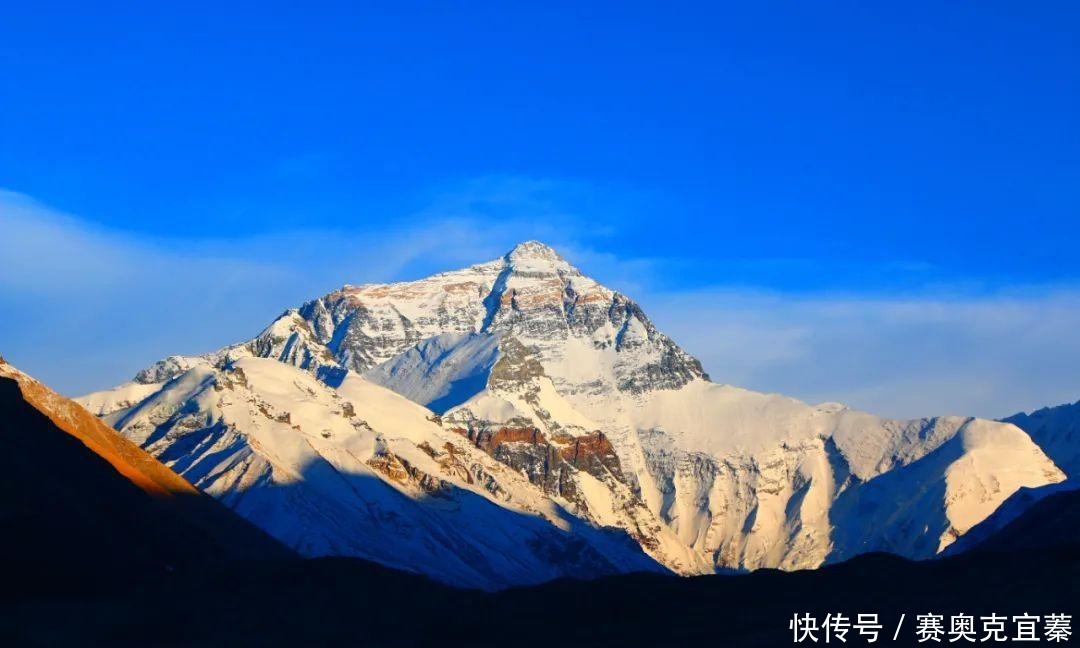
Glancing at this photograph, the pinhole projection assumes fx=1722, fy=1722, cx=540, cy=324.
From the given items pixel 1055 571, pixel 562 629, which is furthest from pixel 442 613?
→ pixel 1055 571

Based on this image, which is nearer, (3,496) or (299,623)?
(299,623)

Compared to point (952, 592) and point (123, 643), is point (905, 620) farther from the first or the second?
point (123, 643)

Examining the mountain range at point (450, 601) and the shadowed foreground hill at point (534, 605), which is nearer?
the shadowed foreground hill at point (534, 605)

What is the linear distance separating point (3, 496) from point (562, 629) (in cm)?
5970

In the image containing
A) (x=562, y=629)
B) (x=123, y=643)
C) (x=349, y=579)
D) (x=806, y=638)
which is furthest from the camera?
(x=349, y=579)

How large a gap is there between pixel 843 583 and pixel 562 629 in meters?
25.5

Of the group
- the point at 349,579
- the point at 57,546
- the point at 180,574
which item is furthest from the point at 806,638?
the point at 57,546

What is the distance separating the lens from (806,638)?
4107 inches

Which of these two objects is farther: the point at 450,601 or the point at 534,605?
the point at 450,601

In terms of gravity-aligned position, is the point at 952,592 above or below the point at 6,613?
above

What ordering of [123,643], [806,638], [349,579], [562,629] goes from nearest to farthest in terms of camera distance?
[806,638] → [123,643] → [562,629] → [349,579]

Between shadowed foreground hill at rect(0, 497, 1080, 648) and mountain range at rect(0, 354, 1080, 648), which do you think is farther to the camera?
mountain range at rect(0, 354, 1080, 648)

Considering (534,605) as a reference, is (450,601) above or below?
below

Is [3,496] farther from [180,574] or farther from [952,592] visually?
[952,592]
